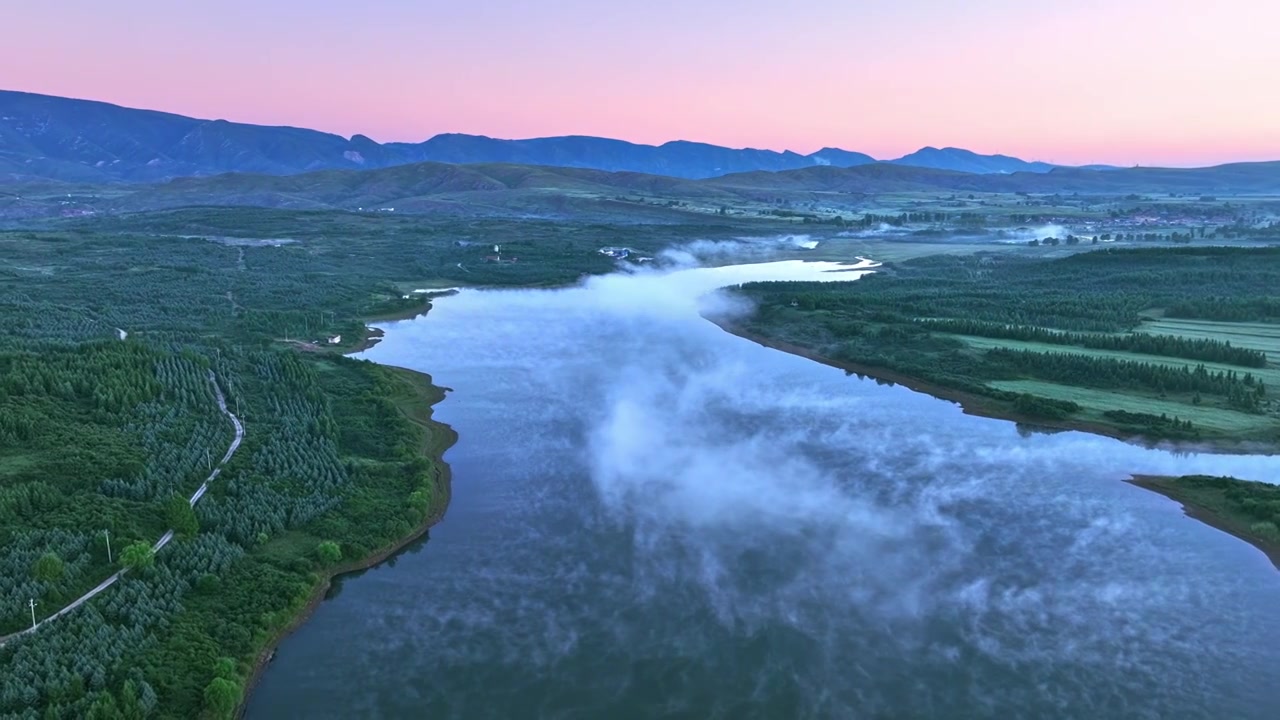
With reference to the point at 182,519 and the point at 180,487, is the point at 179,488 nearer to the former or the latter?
the point at 180,487

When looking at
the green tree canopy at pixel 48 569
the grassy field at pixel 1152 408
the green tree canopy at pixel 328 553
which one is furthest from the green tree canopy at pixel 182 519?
the grassy field at pixel 1152 408

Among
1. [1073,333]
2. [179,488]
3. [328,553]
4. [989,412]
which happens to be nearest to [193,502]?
[179,488]

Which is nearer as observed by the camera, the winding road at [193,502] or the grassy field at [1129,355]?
the winding road at [193,502]

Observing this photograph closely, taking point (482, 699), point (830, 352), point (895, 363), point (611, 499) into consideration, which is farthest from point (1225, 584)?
point (830, 352)

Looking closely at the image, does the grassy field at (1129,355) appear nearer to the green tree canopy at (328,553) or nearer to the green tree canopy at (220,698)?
the green tree canopy at (328,553)

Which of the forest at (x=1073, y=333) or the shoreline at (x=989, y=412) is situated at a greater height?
the forest at (x=1073, y=333)

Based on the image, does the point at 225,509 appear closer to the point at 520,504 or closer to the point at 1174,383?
the point at 520,504

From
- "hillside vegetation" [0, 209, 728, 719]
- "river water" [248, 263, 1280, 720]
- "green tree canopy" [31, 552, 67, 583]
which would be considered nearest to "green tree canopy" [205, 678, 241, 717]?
"hillside vegetation" [0, 209, 728, 719]

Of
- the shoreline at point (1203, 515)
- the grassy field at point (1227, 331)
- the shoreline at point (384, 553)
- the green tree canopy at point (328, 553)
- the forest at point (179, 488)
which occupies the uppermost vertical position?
the grassy field at point (1227, 331)
